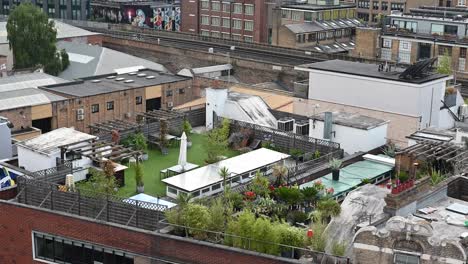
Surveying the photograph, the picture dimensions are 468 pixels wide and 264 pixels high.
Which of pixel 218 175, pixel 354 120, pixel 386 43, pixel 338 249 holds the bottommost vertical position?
pixel 338 249

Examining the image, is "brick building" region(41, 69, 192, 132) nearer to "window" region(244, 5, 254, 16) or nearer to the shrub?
the shrub

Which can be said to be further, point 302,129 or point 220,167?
point 302,129

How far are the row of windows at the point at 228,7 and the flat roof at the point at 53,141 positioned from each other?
77868mm

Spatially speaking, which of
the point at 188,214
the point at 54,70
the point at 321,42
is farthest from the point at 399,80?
the point at 321,42

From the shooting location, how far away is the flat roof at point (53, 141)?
40312mm

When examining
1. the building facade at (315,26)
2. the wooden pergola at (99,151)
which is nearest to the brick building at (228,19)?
the building facade at (315,26)

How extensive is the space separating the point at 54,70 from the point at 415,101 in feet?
152

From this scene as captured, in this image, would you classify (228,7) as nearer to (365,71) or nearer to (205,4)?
(205,4)

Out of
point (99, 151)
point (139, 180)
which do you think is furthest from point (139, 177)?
point (99, 151)

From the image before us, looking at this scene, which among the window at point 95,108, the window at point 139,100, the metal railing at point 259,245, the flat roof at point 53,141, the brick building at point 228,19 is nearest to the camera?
the metal railing at point 259,245

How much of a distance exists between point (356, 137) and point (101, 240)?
18.0 metres

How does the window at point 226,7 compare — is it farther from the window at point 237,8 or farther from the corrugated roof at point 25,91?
the corrugated roof at point 25,91

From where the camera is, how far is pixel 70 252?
33688 mm

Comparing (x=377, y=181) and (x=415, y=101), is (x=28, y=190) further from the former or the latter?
(x=415, y=101)
